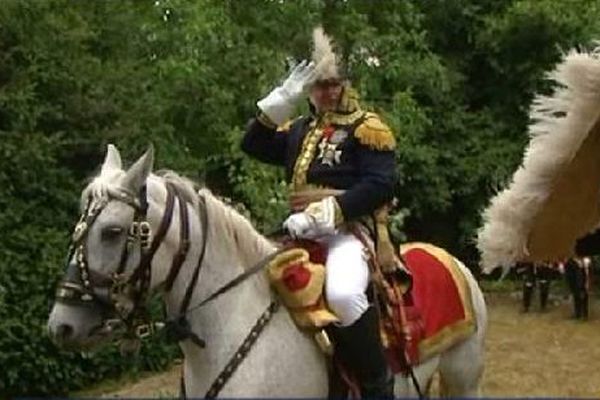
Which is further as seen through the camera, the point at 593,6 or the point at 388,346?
the point at 593,6

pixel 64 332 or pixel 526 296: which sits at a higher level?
pixel 64 332

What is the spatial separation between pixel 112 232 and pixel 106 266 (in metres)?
0.13

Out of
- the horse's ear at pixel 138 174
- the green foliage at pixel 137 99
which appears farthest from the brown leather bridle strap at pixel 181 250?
the green foliage at pixel 137 99

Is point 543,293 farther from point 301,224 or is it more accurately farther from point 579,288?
point 301,224

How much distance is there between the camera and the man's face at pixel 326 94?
5.11 metres

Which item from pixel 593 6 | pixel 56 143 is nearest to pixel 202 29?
pixel 56 143

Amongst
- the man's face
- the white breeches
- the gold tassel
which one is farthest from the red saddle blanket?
the man's face

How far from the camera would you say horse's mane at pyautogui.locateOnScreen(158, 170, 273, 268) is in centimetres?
485

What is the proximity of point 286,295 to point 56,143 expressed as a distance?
7.58 meters

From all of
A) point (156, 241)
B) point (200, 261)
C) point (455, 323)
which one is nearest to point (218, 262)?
point (200, 261)

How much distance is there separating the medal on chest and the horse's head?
82 cm

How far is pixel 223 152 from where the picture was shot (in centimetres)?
1370

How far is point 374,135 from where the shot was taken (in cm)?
503

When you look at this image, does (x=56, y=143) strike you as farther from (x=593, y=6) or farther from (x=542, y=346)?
(x=593, y=6)
